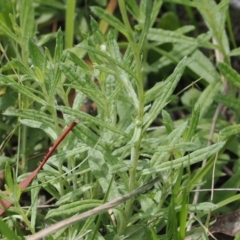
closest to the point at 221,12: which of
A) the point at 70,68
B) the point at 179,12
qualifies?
the point at 179,12

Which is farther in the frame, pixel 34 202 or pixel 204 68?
pixel 204 68

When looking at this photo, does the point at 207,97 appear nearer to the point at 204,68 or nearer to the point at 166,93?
the point at 204,68

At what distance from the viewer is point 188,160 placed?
4.38ft

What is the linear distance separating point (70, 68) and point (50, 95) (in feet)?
0.45

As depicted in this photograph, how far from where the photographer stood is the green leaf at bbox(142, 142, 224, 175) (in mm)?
1326

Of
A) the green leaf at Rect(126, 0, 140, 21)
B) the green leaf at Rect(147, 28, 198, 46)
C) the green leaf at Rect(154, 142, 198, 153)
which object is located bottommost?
the green leaf at Rect(154, 142, 198, 153)

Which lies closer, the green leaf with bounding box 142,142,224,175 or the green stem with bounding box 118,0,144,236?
the green stem with bounding box 118,0,144,236

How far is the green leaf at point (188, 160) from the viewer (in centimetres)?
133

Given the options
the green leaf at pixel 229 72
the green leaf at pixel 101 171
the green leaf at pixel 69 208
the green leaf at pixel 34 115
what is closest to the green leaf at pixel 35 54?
the green leaf at pixel 34 115

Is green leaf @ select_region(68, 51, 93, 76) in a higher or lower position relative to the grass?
higher

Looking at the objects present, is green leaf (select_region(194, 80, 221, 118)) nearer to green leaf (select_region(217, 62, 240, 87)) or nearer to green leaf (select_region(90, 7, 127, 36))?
green leaf (select_region(217, 62, 240, 87))

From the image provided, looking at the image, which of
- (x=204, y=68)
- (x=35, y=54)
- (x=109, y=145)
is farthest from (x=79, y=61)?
(x=204, y=68)

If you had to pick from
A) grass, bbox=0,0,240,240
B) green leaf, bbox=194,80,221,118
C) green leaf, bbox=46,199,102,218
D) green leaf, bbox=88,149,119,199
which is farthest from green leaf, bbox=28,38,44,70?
green leaf, bbox=194,80,221,118

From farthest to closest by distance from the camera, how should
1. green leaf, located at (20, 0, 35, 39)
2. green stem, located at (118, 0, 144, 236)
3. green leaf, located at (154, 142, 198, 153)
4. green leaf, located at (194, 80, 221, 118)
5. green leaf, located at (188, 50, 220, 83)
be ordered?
1. green leaf, located at (188, 50, 220, 83)
2. green leaf, located at (194, 80, 221, 118)
3. green leaf, located at (20, 0, 35, 39)
4. green leaf, located at (154, 142, 198, 153)
5. green stem, located at (118, 0, 144, 236)
